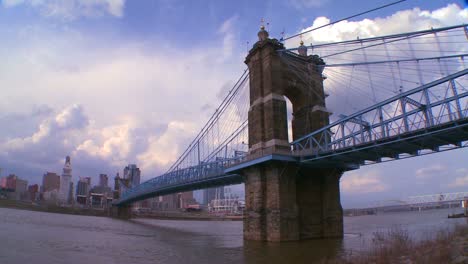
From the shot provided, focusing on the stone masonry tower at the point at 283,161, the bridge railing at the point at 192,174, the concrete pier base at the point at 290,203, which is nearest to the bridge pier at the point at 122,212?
the bridge railing at the point at 192,174

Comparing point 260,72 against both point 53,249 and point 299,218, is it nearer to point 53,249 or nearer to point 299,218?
point 299,218

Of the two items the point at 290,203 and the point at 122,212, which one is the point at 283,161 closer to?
the point at 290,203

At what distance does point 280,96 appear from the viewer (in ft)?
107

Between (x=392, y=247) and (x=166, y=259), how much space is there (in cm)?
1363

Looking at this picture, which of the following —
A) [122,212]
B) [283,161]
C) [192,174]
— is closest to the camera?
[283,161]

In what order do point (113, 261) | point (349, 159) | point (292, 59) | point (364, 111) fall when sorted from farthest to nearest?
point (292, 59), point (349, 159), point (364, 111), point (113, 261)

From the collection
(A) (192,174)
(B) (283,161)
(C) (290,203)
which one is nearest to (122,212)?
(A) (192,174)

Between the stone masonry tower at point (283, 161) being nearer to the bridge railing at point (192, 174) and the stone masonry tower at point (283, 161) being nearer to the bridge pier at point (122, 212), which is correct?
the bridge railing at point (192, 174)

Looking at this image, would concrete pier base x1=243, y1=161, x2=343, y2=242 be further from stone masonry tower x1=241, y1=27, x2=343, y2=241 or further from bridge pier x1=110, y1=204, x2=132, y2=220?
bridge pier x1=110, y1=204, x2=132, y2=220

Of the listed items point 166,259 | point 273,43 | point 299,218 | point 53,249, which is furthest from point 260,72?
point 53,249

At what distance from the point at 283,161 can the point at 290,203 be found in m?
3.75

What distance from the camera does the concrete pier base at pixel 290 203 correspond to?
29.6 metres

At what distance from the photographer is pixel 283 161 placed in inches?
1186

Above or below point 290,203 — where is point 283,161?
above
